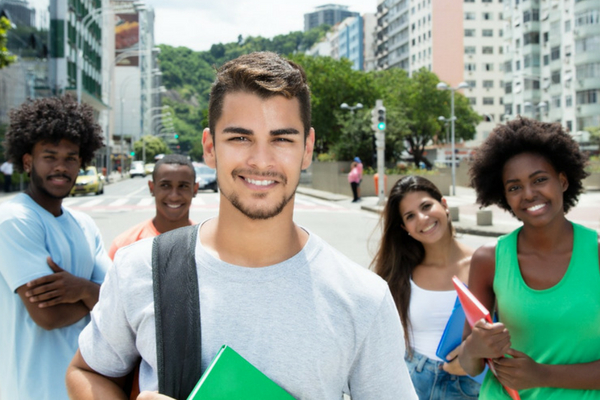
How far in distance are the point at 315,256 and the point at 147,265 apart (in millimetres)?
425

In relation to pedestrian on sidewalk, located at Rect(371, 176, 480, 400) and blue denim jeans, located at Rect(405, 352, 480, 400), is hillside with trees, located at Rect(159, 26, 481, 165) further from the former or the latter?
blue denim jeans, located at Rect(405, 352, 480, 400)

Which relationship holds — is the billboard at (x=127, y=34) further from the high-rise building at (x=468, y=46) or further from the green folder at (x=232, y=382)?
the green folder at (x=232, y=382)

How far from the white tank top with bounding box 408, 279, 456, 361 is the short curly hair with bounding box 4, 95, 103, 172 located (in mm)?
1854

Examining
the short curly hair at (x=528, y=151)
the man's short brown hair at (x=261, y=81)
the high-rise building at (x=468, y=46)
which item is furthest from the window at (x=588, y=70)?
the man's short brown hair at (x=261, y=81)

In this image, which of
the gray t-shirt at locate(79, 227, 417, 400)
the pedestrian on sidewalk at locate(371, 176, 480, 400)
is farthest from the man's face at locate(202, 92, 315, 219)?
the pedestrian on sidewalk at locate(371, 176, 480, 400)

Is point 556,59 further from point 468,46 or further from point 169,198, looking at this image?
point 169,198

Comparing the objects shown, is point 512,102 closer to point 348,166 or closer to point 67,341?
point 348,166

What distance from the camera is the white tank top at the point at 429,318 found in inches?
115

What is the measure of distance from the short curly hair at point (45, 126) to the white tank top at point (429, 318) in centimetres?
185

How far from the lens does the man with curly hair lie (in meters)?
2.44

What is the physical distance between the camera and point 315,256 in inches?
63.4

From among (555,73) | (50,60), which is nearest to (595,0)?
(555,73)

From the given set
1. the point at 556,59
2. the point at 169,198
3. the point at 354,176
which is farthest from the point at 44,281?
the point at 556,59

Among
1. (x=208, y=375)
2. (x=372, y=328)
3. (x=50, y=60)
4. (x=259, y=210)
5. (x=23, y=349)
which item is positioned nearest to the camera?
(x=208, y=375)
